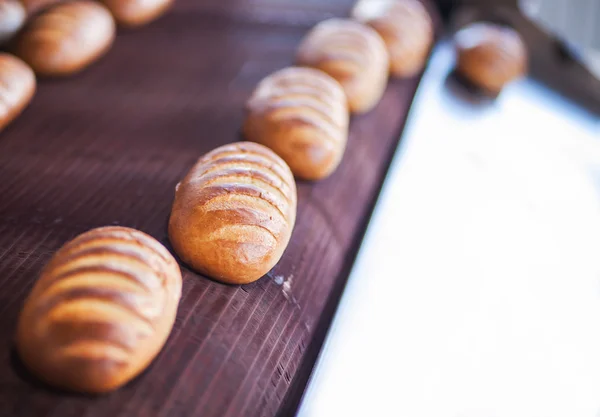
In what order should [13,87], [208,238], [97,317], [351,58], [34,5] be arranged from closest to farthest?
1. [97,317]
2. [208,238]
3. [13,87]
4. [351,58]
5. [34,5]

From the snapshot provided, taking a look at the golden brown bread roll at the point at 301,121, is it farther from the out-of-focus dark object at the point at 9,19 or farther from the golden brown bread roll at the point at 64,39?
the out-of-focus dark object at the point at 9,19

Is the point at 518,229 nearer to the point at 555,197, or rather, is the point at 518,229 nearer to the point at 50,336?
the point at 555,197

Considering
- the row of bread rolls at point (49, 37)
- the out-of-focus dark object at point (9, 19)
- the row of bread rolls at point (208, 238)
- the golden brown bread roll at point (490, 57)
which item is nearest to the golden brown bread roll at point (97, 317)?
the row of bread rolls at point (208, 238)

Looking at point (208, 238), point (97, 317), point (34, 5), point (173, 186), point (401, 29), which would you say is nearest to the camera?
point (97, 317)

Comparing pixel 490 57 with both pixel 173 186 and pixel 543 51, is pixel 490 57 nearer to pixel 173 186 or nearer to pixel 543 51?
pixel 543 51

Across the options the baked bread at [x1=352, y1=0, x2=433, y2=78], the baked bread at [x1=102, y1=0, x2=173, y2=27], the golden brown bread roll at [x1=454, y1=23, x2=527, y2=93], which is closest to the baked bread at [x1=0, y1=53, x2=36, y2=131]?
the baked bread at [x1=102, y1=0, x2=173, y2=27]

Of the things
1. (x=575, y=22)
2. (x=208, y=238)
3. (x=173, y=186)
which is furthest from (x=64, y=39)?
(x=575, y=22)

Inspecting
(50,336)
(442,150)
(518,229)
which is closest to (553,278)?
(518,229)
